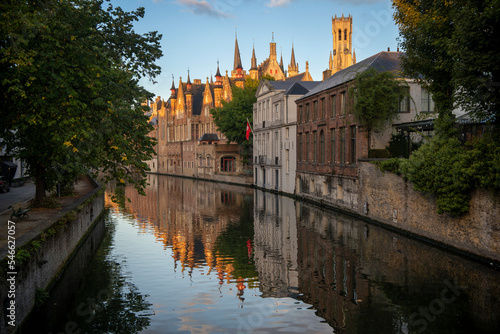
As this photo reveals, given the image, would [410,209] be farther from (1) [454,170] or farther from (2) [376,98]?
(2) [376,98]

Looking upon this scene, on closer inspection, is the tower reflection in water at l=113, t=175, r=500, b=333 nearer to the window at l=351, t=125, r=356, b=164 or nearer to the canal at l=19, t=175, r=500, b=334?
the canal at l=19, t=175, r=500, b=334

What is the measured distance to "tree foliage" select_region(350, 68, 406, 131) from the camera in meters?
33.0

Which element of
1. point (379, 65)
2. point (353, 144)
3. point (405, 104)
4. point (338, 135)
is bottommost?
point (353, 144)

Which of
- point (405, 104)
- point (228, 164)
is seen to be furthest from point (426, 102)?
point (228, 164)

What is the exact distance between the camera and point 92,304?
14.7 metres

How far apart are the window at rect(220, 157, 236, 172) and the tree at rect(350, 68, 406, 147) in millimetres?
48586

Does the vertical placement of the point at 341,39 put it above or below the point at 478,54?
above

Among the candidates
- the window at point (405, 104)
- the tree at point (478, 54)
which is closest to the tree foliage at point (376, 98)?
the window at point (405, 104)

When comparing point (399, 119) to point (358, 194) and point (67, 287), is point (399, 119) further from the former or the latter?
point (67, 287)

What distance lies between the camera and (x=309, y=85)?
183 feet

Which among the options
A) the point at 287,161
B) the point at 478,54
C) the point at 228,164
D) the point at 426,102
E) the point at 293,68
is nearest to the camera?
the point at 478,54

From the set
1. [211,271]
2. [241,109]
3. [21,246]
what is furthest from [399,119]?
[241,109]

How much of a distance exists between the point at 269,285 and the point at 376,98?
20245 millimetres

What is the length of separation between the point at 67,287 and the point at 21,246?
13.5ft
